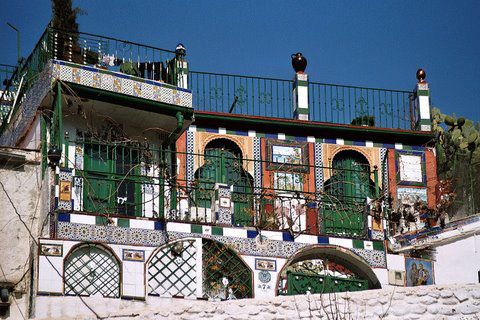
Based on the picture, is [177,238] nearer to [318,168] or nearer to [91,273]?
[91,273]

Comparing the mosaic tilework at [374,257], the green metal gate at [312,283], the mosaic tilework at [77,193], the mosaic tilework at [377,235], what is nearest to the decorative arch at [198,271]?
the green metal gate at [312,283]

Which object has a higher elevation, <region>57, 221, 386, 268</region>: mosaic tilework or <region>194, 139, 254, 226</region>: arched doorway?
<region>194, 139, 254, 226</region>: arched doorway

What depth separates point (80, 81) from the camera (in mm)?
25125

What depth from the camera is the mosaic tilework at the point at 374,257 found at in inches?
997

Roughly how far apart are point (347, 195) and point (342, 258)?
3.45m

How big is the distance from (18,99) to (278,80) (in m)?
6.05

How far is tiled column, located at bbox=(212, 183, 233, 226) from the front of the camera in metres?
24.6

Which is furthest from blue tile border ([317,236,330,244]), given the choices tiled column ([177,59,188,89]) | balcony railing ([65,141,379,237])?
tiled column ([177,59,188,89])

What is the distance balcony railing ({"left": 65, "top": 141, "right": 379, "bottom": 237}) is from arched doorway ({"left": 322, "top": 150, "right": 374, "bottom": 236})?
0.08ft

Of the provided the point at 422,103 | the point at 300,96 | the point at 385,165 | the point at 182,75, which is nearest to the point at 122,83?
the point at 182,75

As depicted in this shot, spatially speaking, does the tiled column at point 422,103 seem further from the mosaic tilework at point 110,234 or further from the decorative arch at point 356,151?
the mosaic tilework at point 110,234

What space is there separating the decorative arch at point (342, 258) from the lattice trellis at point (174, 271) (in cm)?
203

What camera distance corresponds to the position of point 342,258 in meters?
25.3

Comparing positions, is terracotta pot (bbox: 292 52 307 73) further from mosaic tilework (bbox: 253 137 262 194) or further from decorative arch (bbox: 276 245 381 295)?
decorative arch (bbox: 276 245 381 295)
